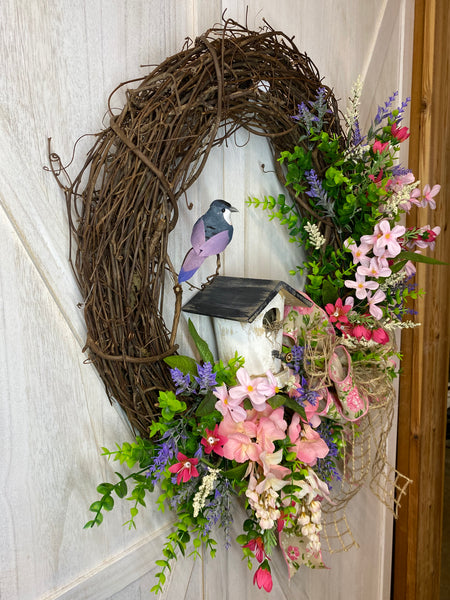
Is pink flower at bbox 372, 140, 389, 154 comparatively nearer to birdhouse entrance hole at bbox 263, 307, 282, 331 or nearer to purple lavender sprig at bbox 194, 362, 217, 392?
birdhouse entrance hole at bbox 263, 307, 282, 331

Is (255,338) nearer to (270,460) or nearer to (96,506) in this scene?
(270,460)

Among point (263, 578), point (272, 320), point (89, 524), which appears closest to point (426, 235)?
point (272, 320)

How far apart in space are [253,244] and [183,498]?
53 centimetres

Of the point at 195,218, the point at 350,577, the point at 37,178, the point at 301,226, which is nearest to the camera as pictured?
the point at 37,178

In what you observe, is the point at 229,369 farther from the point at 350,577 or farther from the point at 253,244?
the point at 350,577

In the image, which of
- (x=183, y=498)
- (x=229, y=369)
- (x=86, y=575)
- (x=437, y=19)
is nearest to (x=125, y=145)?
(x=229, y=369)

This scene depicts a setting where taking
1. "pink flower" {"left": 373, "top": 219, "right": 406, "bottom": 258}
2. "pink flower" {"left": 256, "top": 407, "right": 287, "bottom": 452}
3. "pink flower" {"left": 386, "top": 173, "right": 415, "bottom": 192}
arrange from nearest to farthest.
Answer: "pink flower" {"left": 256, "top": 407, "right": 287, "bottom": 452}
"pink flower" {"left": 373, "top": 219, "right": 406, "bottom": 258}
"pink flower" {"left": 386, "top": 173, "right": 415, "bottom": 192}

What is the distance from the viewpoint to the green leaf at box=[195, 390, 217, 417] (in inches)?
27.8

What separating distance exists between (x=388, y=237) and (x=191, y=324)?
0.42 metres

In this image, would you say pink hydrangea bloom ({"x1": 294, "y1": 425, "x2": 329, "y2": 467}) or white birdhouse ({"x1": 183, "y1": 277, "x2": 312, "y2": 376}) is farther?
pink hydrangea bloom ({"x1": 294, "y1": 425, "x2": 329, "y2": 467})

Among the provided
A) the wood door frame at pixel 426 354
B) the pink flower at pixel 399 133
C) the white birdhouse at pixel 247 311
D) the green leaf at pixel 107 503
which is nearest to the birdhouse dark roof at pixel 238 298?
the white birdhouse at pixel 247 311

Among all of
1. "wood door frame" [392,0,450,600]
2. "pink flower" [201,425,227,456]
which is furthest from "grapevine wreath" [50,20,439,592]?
"wood door frame" [392,0,450,600]

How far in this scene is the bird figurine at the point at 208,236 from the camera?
0.75 m

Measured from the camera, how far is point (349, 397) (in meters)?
0.86
